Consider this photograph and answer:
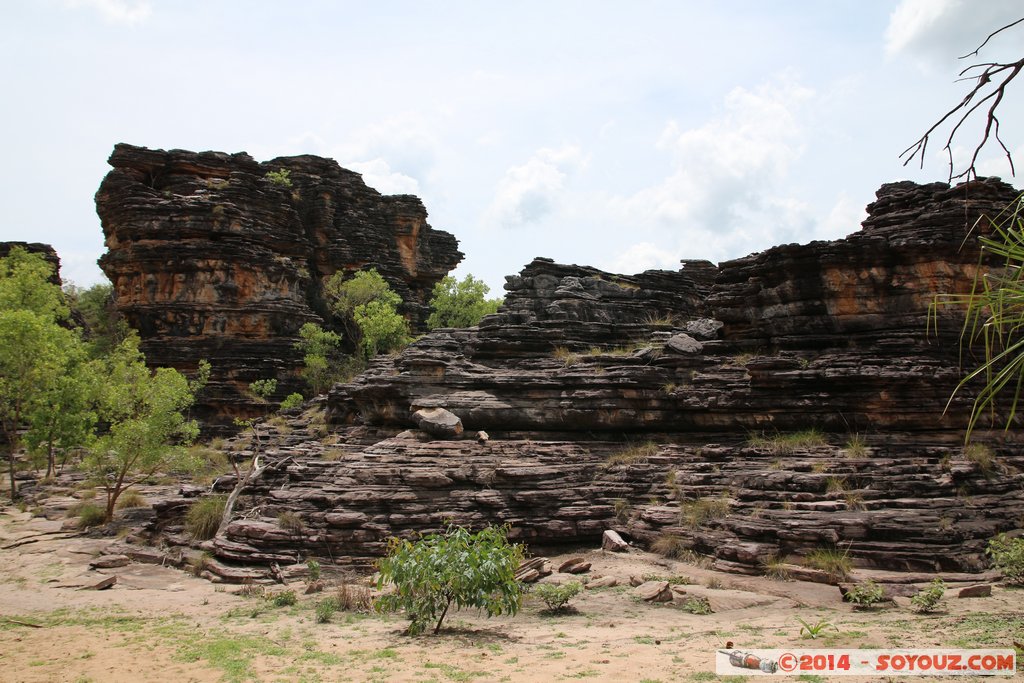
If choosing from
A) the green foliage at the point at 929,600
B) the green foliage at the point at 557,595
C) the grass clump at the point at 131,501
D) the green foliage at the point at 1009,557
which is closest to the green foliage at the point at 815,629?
the green foliage at the point at 929,600

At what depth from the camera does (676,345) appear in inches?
759

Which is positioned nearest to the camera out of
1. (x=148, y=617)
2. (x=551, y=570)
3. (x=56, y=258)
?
(x=148, y=617)

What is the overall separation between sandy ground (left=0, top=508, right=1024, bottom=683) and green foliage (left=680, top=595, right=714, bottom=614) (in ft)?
0.45

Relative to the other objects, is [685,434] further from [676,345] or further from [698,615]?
[698,615]

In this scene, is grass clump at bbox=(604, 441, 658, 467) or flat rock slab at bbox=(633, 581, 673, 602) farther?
grass clump at bbox=(604, 441, 658, 467)

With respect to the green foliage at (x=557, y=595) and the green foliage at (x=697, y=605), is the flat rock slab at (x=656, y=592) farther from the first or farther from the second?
the green foliage at (x=557, y=595)

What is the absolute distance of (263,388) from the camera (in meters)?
37.0

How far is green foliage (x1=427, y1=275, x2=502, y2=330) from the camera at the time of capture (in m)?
42.2

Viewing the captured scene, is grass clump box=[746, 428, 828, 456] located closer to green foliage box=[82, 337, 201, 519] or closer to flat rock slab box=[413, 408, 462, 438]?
flat rock slab box=[413, 408, 462, 438]

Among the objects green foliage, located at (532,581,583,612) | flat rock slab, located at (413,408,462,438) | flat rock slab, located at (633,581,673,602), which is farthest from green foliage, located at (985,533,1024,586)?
flat rock slab, located at (413,408,462,438)

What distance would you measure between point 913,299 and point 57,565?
21.4 metres

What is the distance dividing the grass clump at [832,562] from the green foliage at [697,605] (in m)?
2.46

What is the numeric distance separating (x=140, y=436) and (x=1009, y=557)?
2102cm

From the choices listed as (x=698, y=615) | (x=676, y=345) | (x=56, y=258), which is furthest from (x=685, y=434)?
(x=56, y=258)
